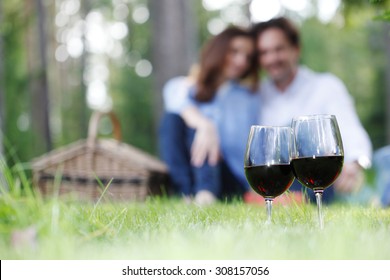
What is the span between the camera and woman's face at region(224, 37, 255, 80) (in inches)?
179

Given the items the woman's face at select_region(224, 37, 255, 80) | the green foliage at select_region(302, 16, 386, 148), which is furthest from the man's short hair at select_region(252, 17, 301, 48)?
the green foliage at select_region(302, 16, 386, 148)

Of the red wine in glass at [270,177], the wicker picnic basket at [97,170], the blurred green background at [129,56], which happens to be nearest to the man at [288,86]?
the blurred green background at [129,56]

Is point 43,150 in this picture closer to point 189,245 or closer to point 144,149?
point 144,149

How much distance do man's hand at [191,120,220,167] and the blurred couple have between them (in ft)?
0.23

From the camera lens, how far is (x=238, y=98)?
4.47 metres

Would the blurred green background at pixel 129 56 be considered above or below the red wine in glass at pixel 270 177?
above

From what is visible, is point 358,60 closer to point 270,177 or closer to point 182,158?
point 182,158

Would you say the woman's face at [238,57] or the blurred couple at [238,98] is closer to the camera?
the blurred couple at [238,98]

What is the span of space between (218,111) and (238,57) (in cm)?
43

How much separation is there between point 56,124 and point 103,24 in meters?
4.38

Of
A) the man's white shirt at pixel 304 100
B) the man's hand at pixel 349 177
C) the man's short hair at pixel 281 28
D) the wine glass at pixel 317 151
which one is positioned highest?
the man's short hair at pixel 281 28

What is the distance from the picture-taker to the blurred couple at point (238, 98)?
174 inches

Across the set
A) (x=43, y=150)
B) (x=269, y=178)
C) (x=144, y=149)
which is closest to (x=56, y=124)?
→ (x=144, y=149)

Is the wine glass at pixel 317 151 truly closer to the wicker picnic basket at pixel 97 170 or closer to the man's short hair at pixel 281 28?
the wicker picnic basket at pixel 97 170
